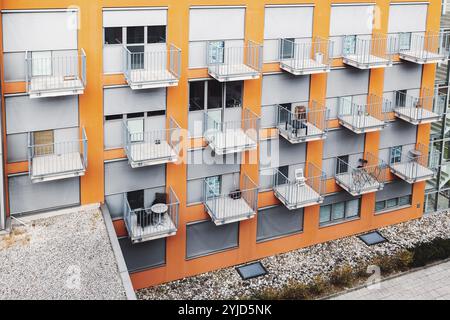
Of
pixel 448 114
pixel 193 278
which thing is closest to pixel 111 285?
pixel 193 278

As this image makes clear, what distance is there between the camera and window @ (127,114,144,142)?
59.5 feet

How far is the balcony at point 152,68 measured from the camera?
17.1 meters

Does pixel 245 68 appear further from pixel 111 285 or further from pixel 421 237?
pixel 421 237

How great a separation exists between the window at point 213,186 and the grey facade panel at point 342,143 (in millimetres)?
4379

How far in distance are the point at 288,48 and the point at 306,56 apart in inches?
29.4

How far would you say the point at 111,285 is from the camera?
49.3 ft

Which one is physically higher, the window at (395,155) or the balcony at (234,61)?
the balcony at (234,61)

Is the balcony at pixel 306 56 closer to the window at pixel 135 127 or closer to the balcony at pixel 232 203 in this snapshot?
the balcony at pixel 232 203

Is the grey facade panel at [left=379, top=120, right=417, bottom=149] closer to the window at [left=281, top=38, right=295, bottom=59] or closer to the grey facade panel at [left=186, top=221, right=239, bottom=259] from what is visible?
the window at [left=281, top=38, right=295, bottom=59]

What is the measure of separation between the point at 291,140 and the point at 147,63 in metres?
5.46

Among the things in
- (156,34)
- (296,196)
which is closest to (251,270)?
(296,196)

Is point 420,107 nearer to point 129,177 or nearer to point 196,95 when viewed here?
point 196,95

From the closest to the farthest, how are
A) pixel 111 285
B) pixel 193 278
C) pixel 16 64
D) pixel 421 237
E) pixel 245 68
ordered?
1. pixel 111 285
2. pixel 16 64
3. pixel 245 68
4. pixel 193 278
5. pixel 421 237

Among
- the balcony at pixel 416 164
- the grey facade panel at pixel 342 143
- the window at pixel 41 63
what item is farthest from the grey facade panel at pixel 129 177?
the balcony at pixel 416 164
